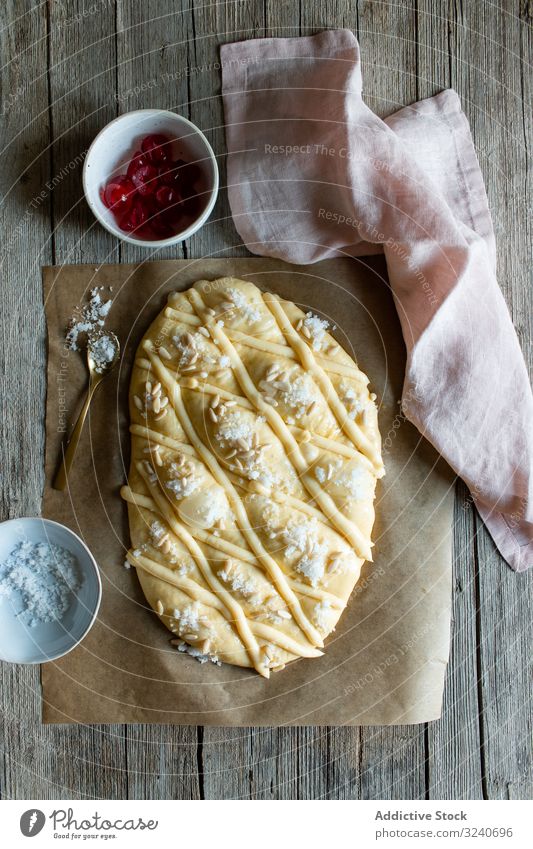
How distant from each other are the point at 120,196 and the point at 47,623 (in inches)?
34.0

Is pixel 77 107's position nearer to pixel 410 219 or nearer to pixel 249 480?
pixel 410 219

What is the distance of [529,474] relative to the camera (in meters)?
1.31

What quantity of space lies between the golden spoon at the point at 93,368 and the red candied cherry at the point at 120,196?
25 cm

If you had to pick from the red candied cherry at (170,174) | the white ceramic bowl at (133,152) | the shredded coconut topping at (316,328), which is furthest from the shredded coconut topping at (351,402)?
the red candied cherry at (170,174)

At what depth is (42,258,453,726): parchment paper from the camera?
4.40ft

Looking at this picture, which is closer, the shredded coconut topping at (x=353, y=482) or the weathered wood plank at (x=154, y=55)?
the shredded coconut topping at (x=353, y=482)

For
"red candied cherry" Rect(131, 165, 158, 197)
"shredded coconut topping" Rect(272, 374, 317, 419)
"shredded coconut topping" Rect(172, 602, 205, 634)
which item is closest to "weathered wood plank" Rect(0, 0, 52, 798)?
"red candied cherry" Rect(131, 165, 158, 197)

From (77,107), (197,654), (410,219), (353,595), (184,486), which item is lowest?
(197,654)

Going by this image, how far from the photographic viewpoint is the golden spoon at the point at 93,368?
134cm

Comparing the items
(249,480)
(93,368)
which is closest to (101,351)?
(93,368)

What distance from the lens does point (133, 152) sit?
133 centimetres

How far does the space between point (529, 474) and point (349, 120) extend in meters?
0.78

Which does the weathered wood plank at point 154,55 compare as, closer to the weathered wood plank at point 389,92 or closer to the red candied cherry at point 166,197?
the red candied cherry at point 166,197

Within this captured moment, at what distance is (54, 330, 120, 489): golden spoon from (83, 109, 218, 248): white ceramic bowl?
0.70 feet
